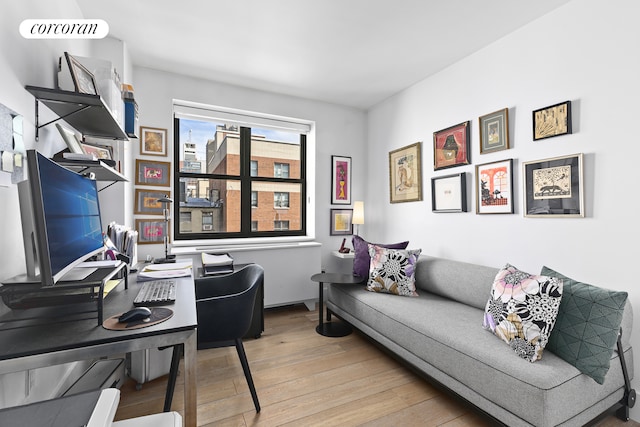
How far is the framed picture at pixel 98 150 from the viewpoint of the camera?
1.85 meters

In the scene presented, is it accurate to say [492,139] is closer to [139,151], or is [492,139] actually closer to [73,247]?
[73,247]

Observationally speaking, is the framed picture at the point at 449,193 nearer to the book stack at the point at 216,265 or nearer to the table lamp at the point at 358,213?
the table lamp at the point at 358,213

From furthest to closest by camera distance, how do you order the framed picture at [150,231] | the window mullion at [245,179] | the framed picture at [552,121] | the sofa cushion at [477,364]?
the window mullion at [245,179] < the framed picture at [150,231] < the framed picture at [552,121] < the sofa cushion at [477,364]

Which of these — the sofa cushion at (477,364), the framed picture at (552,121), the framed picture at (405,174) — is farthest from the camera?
the framed picture at (405,174)

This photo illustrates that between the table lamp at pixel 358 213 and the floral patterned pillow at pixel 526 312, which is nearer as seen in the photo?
the floral patterned pillow at pixel 526 312

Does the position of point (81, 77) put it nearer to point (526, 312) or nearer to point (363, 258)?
point (363, 258)

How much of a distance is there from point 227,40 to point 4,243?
209 centimetres

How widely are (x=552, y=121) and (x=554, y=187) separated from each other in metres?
0.46

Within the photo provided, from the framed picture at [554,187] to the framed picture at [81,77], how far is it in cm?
293

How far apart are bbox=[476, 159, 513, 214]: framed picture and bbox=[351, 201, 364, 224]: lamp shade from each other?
4.73ft

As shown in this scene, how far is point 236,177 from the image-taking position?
3602 millimetres

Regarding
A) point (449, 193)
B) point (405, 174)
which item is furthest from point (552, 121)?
point (405, 174)

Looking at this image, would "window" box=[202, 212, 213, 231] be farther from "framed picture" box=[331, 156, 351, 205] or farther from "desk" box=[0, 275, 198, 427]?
"desk" box=[0, 275, 198, 427]

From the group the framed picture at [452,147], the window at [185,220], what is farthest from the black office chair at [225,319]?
the framed picture at [452,147]
